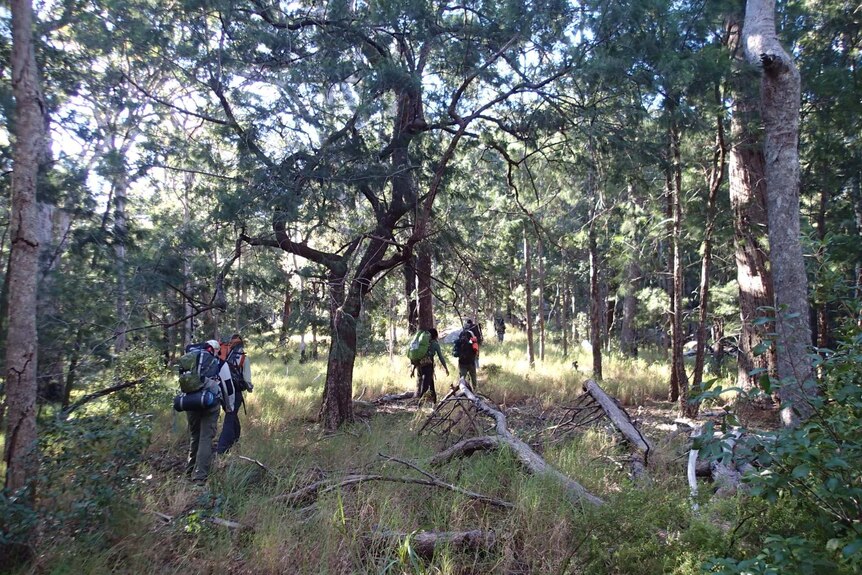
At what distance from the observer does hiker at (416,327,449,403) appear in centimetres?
942

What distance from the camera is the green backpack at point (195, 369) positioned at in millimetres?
5613

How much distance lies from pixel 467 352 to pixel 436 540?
706cm

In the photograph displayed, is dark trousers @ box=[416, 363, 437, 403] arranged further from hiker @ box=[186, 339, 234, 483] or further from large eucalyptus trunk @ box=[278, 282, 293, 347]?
hiker @ box=[186, 339, 234, 483]

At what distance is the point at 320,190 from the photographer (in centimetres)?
676

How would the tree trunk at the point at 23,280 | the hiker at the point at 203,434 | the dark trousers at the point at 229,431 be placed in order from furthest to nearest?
the dark trousers at the point at 229,431, the hiker at the point at 203,434, the tree trunk at the point at 23,280

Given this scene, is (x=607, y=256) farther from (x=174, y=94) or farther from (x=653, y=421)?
(x=174, y=94)

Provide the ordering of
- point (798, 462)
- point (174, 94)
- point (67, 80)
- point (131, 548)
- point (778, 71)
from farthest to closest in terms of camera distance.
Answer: point (174, 94) → point (67, 80) → point (778, 71) → point (131, 548) → point (798, 462)

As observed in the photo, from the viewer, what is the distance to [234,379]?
6.64 meters

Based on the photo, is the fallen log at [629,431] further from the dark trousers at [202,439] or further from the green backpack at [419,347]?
the dark trousers at [202,439]

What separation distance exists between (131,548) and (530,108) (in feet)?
23.9

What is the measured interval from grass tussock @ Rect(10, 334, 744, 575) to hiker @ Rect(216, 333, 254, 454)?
351 mm

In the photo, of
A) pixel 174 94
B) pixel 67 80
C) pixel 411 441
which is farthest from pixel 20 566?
pixel 174 94

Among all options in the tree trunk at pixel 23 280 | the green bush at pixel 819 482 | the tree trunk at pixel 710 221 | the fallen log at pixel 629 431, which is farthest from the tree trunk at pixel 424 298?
the green bush at pixel 819 482

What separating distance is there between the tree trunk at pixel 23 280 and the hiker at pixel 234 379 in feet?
8.73
